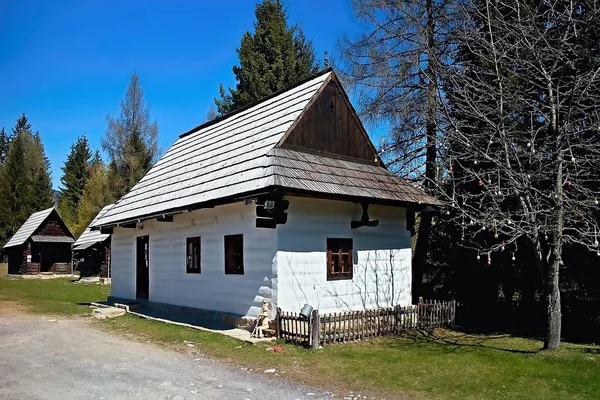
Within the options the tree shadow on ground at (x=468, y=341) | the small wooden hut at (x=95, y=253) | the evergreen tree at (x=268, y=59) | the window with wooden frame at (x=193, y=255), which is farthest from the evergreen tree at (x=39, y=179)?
the tree shadow on ground at (x=468, y=341)

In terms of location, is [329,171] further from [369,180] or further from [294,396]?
[294,396]

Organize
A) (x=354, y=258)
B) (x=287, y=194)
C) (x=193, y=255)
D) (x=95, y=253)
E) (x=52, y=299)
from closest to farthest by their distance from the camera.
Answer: (x=287, y=194) → (x=354, y=258) → (x=193, y=255) → (x=52, y=299) → (x=95, y=253)

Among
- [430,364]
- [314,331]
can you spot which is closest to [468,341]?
[430,364]

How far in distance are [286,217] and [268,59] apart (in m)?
24.0

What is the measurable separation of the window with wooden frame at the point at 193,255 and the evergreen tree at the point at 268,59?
1927 cm

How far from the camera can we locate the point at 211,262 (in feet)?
44.2

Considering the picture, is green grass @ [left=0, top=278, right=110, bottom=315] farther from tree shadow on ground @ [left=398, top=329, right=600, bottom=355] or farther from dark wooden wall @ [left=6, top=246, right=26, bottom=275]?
dark wooden wall @ [left=6, top=246, right=26, bottom=275]

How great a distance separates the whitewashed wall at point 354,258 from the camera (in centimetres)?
1162

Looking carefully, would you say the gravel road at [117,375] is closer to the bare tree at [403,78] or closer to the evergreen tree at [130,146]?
the bare tree at [403,78]

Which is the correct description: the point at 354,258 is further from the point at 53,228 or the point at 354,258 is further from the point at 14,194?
the point at 14,194

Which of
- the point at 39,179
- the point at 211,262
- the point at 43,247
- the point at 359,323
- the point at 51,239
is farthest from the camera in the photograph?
the point at 39,179

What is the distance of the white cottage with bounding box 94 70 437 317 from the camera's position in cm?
1161

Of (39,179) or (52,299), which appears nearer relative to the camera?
(52,299)

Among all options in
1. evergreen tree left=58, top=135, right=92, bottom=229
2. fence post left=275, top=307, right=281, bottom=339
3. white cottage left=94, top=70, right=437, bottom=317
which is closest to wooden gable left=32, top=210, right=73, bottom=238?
evergreen tree left=58, top=135, right=92, bottom=229
